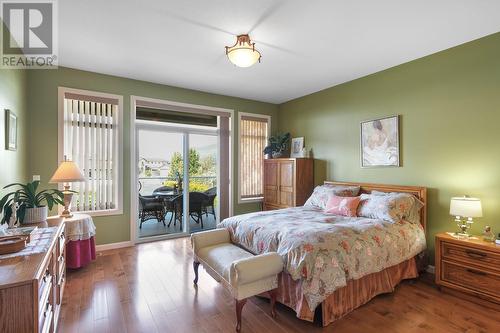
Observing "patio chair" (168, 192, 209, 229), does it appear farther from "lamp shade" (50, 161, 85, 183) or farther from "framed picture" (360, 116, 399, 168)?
"framed picture" (360, 116, 399, 168)

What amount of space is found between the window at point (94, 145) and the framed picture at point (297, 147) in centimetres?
326

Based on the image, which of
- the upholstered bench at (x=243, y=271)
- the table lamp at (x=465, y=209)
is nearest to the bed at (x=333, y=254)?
the upholstered bench at (x=243, y=271)

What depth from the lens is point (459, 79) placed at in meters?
3.04

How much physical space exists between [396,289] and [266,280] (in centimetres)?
163

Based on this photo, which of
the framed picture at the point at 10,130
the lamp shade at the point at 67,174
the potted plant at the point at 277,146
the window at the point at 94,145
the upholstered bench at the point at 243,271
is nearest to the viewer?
the upholstered bench at the point at 243,271

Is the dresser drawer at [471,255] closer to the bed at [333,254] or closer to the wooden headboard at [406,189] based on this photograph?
the bed at [333,254]

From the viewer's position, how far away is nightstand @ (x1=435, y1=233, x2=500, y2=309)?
2.43 m

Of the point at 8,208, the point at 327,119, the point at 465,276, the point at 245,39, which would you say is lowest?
the point at 465,276

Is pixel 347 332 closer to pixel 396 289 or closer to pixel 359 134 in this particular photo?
pixel 396 289

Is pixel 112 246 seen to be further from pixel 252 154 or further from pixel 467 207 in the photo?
pixel 467 207

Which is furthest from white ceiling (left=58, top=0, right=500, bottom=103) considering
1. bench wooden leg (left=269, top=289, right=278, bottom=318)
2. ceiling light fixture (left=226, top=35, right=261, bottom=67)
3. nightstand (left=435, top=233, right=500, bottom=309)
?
bench wooden leg (left=269, top=289, right=278, bottom=318)

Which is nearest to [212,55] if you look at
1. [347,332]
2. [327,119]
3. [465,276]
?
[327,119]

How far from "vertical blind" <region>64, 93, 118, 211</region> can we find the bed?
2194 millimetres

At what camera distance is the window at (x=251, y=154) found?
17.7 feet
